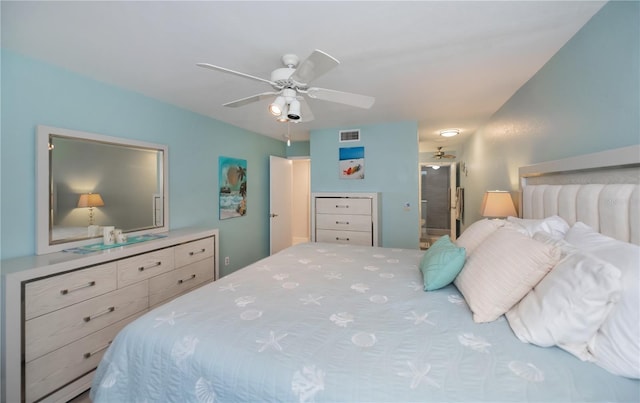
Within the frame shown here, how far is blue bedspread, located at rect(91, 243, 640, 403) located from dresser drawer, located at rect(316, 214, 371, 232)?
7.37 feet

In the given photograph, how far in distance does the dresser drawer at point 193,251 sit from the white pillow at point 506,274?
2.46 meters

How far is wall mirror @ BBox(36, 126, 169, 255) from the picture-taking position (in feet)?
6.13

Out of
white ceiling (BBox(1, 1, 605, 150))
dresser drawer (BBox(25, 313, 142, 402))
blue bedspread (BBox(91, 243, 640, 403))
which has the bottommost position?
dresser drawer (BBox(25, 313, 142, 402))

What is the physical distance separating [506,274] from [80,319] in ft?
8.59

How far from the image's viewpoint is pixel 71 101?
2045 mm

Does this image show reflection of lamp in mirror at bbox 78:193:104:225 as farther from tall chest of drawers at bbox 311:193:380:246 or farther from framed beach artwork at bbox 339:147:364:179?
framed beach artwork at bbox 339:147:364:179

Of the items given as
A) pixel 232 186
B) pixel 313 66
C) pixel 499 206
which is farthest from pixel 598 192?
pixel 232 186

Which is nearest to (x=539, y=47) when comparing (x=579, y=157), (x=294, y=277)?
(x=579, y=157)

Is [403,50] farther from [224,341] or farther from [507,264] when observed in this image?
[224,341]

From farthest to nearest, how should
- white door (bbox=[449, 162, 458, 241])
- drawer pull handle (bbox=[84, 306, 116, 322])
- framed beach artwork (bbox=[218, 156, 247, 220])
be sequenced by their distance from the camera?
white door (bbox=[449, 162, 458, 241])
framed beach artwork (bbox=[218, 156, 247, 220])
drawer pull handle (bbox=[84, 306, 116, 322])

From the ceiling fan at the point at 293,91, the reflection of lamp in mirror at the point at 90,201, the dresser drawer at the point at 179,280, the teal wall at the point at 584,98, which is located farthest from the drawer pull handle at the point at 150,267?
the teal wall at the point at 584,98

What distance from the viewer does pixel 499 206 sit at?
2.44 m

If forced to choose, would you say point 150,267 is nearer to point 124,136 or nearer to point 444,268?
point 124,136

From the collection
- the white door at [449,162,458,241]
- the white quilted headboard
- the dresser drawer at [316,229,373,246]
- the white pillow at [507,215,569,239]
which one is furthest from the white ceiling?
the white door at [449,162,458,241]
